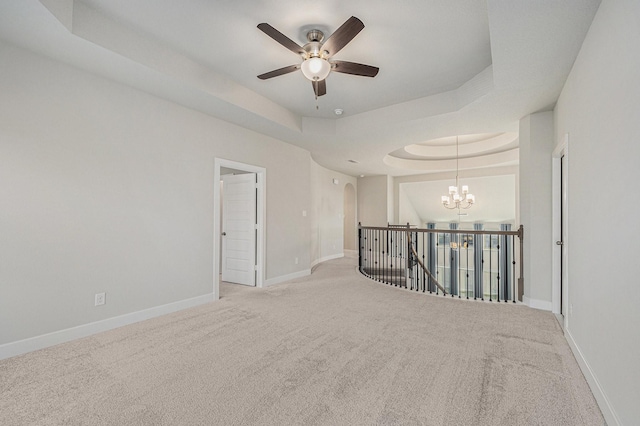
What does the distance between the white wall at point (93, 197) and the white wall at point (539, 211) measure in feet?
14.4

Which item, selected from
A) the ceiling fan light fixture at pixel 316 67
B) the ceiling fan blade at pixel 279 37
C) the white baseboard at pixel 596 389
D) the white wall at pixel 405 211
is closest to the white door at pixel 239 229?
the ceiling fan light fixture at pixel 316 67

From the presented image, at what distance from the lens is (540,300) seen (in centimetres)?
391

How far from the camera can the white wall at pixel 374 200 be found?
9.75 m

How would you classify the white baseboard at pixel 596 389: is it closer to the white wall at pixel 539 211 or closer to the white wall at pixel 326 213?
the white wall at pixel 539 211

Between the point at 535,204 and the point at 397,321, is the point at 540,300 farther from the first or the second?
the point at 397,321

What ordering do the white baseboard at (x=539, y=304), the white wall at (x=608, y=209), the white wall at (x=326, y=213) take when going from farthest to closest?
the white wall at (x=326, y=213), the white baseboard at (x=539, y=304), the white wall at (x=608, y=209)

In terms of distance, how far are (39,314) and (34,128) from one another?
1.72 m

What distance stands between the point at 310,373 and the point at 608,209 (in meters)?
2.31

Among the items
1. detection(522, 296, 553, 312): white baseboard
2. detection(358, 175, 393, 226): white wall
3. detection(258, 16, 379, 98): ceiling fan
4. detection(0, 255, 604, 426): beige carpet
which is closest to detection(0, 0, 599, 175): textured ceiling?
detection(258, 16, 379, 98): ceiling fan

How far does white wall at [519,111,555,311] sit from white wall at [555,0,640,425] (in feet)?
4.53

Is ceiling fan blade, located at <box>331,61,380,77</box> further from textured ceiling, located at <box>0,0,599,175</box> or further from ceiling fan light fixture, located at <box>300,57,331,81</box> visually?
textured ceiling, located at <box>0,0,599,175</box>

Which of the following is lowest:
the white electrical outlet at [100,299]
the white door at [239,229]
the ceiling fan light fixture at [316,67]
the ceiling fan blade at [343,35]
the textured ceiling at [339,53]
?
the white electrical outlet at [100,299]

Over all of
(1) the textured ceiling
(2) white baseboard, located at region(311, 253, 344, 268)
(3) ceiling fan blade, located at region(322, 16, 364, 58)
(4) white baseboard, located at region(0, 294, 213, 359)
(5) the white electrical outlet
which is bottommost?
(2) white baseboard, located at region(311, 253, 344, 268)

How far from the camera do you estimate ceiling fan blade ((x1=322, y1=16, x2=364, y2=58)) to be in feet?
7.16
